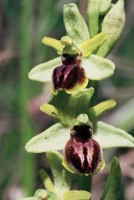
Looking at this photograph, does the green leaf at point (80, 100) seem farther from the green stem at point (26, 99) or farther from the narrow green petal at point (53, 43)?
the green stem at point (26, 99)

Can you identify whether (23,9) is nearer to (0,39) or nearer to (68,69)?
(0,39)

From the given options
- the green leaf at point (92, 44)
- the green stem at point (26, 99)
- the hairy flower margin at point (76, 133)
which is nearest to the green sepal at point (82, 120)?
the hairy flower margin at point (76, 133)

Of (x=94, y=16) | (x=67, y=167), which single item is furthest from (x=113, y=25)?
(x=67, y=167)

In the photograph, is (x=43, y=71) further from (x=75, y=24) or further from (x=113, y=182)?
(x=113, y=182)

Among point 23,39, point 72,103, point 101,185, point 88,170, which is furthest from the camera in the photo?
point 101,185

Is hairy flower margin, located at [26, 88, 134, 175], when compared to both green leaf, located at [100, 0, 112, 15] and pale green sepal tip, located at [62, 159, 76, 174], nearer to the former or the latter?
pale green sepal tip, located at [62, 159, 76, 174]

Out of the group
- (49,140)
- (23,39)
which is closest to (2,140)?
(23,39)
